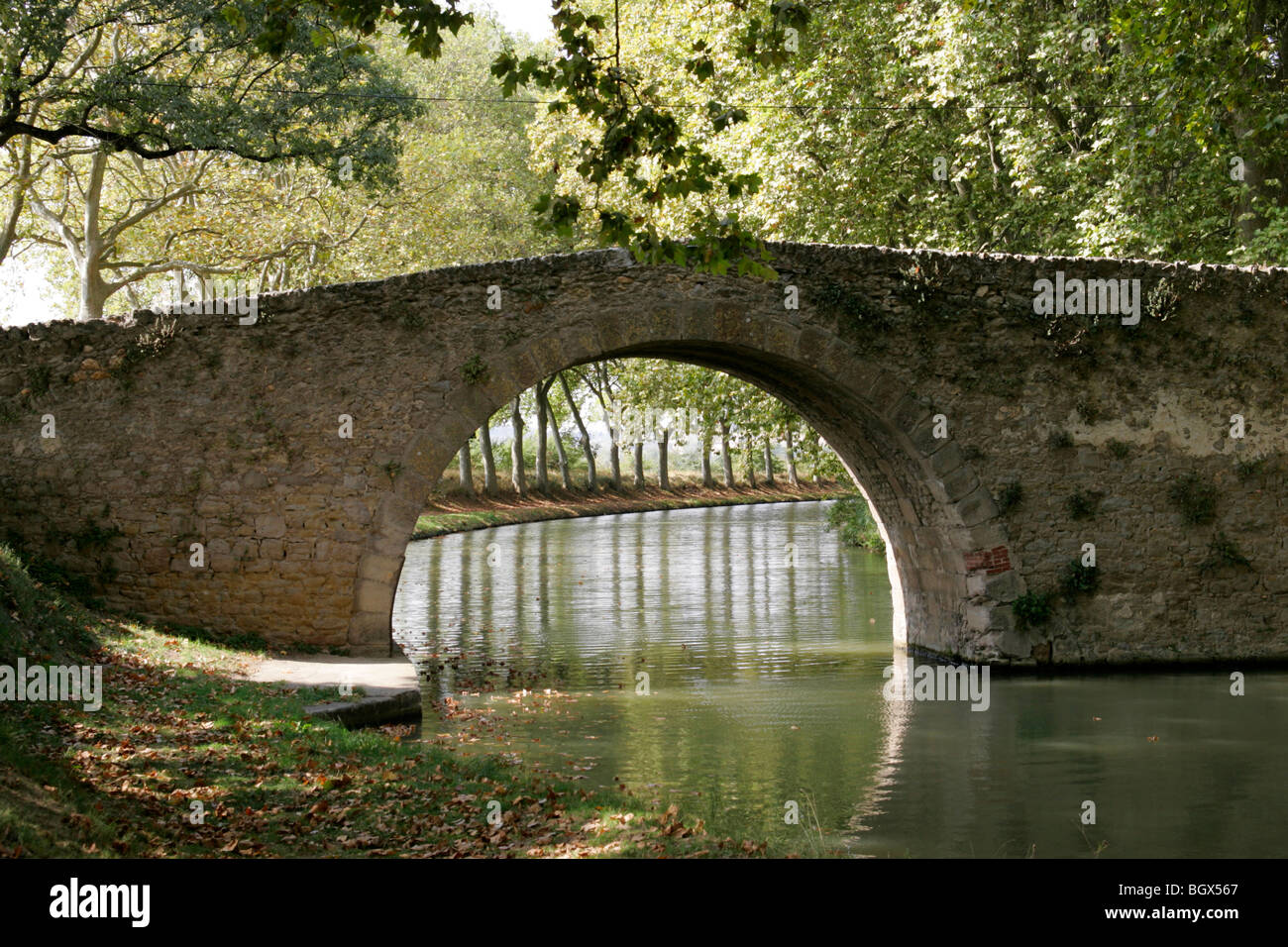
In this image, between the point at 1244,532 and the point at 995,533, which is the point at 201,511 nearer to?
the point at 995,533

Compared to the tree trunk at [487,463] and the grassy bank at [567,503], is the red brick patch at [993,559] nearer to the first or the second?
the grassy bank at [567,503]

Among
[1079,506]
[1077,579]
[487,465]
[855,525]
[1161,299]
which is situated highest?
[1161,299]

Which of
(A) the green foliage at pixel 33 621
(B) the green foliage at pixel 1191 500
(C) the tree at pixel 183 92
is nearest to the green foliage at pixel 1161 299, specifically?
(B) the green foliage at pixel 1191 500

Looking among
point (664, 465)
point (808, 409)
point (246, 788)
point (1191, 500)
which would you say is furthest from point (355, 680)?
point (664, 465)

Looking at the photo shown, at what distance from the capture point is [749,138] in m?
19.5

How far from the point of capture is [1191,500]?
38.3 ft

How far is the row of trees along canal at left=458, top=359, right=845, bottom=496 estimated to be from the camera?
22.8m

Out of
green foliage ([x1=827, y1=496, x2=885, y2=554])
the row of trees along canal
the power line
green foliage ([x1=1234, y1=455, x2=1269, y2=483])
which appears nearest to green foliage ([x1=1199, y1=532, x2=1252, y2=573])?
green foliage ([x1=1234, y1=455, x2=1269, y2=483])

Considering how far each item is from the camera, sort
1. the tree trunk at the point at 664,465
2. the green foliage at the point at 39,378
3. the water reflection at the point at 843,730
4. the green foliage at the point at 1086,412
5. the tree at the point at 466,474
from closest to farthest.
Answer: the water reflection at the point at 843,730, the green foliage at the point at 39,378, the green foliage at the point at 1086,412, the tree at the point at 466,474, the tree trunk at the point at 664,465

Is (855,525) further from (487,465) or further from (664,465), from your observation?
(664,465)

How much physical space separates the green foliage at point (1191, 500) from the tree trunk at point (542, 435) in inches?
969

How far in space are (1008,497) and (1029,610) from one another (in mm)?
1101

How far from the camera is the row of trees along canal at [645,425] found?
74.8 ft
